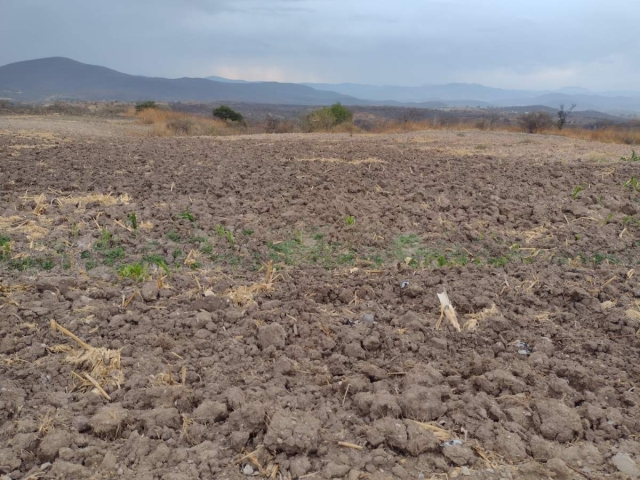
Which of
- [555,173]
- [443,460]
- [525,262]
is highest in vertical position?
[555,173]

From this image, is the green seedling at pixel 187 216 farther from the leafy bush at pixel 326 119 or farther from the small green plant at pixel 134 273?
the leafy bush at pixel 326 119

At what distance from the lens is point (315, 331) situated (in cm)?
374

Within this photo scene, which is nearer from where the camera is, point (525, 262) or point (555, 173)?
point (525, 262)

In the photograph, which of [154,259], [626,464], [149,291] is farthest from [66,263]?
[626,464]

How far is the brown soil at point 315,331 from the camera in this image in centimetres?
259

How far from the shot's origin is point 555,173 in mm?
8523

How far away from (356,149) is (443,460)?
9268 mm

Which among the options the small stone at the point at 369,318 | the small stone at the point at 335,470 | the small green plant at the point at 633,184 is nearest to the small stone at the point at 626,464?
the small stone at the point at 335,470

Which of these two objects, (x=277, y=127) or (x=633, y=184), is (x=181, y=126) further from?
(x=633, y=184)

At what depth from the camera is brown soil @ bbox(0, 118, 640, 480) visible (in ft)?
8.51

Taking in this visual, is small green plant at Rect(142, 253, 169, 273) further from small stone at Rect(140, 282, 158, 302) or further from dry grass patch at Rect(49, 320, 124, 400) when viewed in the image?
dry grass patch at Rect(49, 320, 124, 400)

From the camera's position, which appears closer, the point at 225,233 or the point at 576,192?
the point at 225,233

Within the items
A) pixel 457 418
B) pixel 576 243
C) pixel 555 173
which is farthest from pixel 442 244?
pixel 555 173

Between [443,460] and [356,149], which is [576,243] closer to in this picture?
[443,460]
